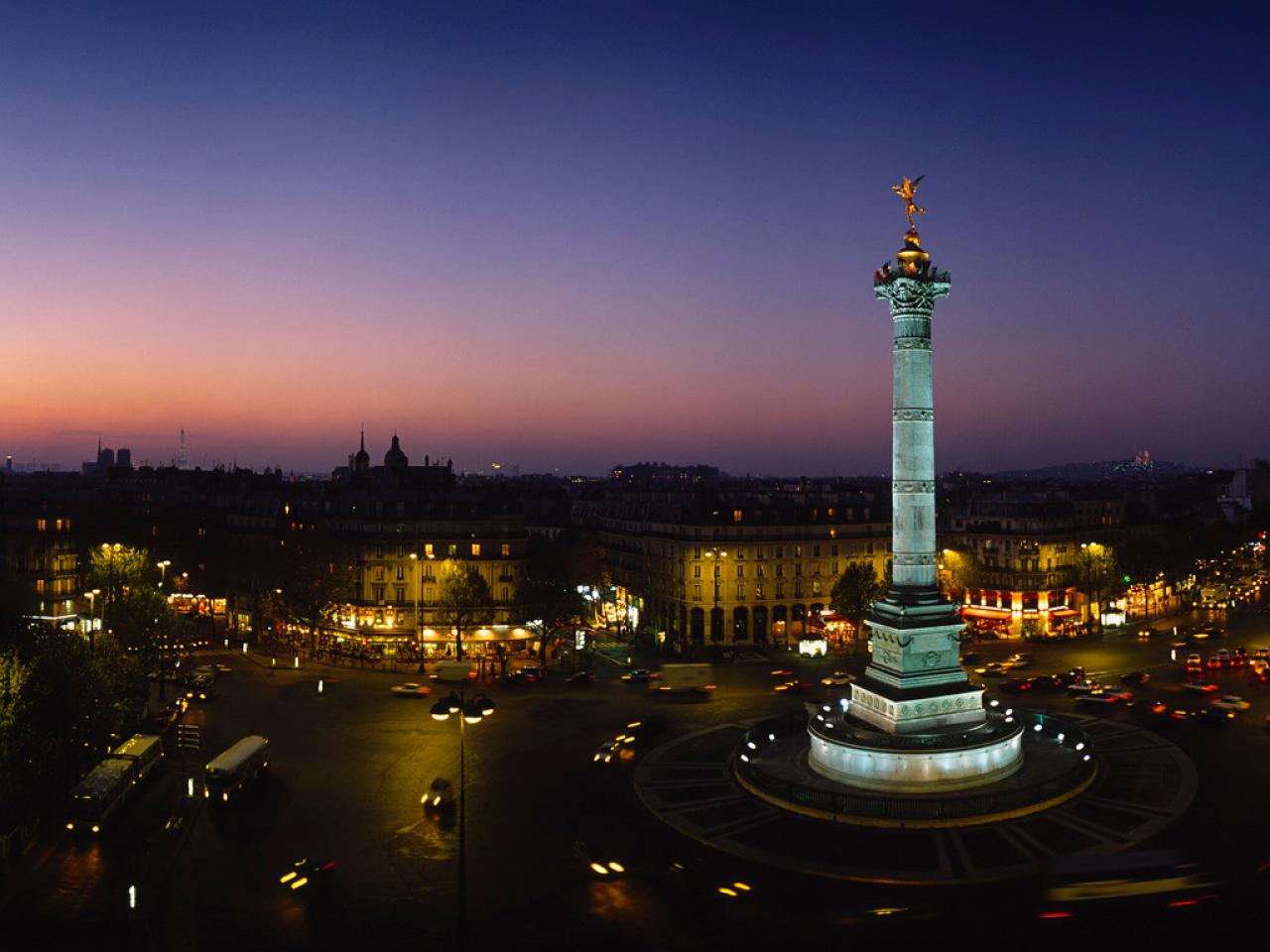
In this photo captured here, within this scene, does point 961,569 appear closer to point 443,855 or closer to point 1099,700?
point 1099,700

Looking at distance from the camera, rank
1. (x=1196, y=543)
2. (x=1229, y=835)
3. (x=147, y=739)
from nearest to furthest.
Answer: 1. (x=1229, y=835)
2. (x=147, y=739)
3. (x=1196, y=543)

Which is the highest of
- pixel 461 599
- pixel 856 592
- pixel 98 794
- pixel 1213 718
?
pixel 856 592

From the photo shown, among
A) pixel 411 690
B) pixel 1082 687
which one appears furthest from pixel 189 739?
pixel 1082 687

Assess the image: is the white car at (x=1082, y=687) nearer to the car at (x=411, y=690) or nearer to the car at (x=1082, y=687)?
the car at (x=1082, y=687)

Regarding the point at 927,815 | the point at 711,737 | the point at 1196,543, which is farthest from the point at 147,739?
the point at 1196,543

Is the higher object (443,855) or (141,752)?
(141,752)

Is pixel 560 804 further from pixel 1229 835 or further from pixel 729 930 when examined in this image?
pixel 1229 835
